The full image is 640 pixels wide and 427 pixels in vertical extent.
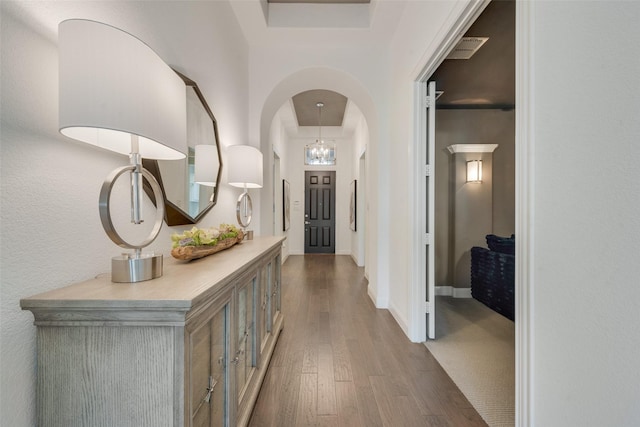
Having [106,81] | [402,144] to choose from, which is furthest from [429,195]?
[106,81]

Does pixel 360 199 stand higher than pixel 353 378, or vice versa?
pixel 360 199

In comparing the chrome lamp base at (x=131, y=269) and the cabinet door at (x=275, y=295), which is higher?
the chrome lamp base at (x=131, y=269)

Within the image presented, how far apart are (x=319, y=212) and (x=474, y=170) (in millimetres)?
4124

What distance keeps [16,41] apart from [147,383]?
1.03 metres

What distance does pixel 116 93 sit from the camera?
74 centimetres

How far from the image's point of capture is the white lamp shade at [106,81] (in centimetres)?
72

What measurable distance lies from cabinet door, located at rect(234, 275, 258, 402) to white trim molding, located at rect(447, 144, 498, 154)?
3463 millimetres

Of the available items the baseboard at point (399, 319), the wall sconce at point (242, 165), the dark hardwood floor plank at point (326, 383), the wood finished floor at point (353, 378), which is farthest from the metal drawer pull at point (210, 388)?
the baseboard at point (399, 319)

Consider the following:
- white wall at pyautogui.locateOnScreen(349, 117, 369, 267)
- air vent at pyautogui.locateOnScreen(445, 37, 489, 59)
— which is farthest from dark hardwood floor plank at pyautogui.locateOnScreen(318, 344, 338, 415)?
white wall at pyautogui.locateOnScreen(349, 117, 369, 267)

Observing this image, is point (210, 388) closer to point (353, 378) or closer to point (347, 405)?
point (347, 405)

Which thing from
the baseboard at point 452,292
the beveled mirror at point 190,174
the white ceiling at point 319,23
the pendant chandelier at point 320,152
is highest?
the white ceiling at point 319,23

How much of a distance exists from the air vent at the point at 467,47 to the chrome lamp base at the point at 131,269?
113 inches

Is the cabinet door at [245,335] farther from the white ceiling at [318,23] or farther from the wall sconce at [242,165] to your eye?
the white ceiling at [318,23]

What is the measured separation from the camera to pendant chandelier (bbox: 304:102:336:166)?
6.66 metres
